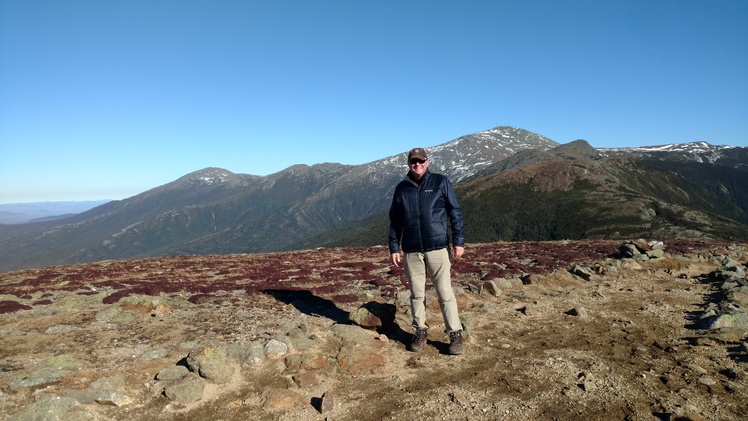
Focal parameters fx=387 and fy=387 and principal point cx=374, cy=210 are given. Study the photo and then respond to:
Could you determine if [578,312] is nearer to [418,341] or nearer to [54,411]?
[418,341]

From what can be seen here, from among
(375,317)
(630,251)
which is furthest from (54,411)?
(630,251)

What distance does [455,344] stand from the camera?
9406mm

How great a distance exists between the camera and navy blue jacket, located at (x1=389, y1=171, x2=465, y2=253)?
924cm

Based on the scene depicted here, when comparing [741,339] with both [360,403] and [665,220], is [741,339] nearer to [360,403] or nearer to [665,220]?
[360,403]

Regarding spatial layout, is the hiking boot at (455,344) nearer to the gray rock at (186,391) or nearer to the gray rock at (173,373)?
the gray rock at (186,391)

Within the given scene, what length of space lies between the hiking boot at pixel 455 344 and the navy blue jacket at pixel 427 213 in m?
2.17

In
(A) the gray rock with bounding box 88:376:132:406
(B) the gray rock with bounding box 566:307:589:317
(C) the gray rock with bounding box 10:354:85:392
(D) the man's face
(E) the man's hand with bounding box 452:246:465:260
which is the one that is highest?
(D) the man's face

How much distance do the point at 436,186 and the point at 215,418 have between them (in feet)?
21.5

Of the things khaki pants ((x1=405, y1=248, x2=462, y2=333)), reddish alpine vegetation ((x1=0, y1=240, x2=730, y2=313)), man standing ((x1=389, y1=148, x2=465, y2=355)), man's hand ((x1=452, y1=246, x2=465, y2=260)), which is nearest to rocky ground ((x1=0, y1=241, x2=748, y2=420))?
khaki pants ((x1=405, y1=248, x2=462, y2=333))

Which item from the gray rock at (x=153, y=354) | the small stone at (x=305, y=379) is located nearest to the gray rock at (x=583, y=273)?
the small stone at (x=305, y=379)

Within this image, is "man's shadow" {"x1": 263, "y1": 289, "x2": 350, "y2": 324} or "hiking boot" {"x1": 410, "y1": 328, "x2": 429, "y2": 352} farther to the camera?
"man's shadow" {"x1": 263, "y1": 289, "x2": 350, "y2": 324}

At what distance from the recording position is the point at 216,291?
19078 millimetres

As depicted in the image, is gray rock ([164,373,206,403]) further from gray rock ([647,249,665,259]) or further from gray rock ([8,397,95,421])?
gray rock ([647,249,665,259])

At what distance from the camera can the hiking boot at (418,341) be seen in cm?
963
